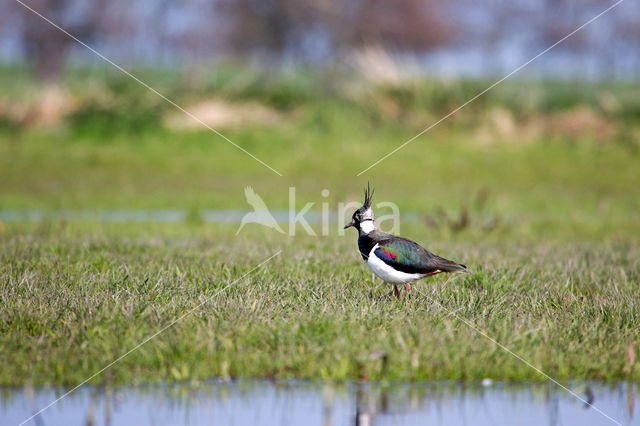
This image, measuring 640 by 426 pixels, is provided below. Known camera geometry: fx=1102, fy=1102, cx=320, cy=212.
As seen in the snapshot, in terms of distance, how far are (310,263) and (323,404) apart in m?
3.56

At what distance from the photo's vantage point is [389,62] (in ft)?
73.8

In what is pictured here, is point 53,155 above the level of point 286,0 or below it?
below

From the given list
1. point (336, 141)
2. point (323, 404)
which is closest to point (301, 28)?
point (336, 141)

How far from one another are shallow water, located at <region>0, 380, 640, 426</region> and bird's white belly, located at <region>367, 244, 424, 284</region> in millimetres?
1346

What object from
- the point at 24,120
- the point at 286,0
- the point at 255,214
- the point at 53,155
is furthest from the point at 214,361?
the point at 286,0

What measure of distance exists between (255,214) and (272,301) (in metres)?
8.01

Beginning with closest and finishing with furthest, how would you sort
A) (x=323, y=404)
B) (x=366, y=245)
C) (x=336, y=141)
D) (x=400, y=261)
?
(x=323, y=404) < (x=400, y=261) < (x=366, y=245) < (x=336, y=141)

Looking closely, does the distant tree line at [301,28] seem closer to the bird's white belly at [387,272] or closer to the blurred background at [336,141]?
the blurred background at [336,141]

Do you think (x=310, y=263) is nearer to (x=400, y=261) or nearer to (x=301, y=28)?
(x=400, y=261)

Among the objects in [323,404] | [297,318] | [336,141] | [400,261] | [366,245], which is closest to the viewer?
[323,404]

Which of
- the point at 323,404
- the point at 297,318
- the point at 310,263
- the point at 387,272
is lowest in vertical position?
the point at 323,404

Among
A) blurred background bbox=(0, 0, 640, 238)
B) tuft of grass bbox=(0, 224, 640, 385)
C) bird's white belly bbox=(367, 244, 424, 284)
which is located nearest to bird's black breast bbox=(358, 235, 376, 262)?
bird's white belly bbox=(367, 244, 424, 284)

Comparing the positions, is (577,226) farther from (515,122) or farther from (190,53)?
(190,53)

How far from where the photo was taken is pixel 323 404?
575 centimetres
